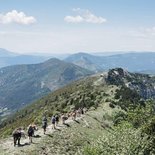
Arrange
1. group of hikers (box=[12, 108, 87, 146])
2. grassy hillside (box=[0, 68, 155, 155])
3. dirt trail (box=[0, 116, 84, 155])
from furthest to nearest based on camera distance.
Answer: group of hikers (box=[12, 108, 87, 146]), dirt trail (box=[0, 116, 84, 155]), grassy hillside (box=[0, 68, 155, 155])

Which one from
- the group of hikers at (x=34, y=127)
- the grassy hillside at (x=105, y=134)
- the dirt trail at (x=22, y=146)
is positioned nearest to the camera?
the grassy hillside at (x=105, y=134)

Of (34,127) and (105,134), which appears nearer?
(105,134)

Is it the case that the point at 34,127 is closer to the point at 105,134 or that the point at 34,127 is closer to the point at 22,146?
the point at 22,146

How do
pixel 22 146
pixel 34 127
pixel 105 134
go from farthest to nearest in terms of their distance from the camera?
pixel 34 127 < pixel 105 134 < pixel 22 146

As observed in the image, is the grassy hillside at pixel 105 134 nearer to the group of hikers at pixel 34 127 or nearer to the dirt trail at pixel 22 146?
the dirt trail at pixel 22 146

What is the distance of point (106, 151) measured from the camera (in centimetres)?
4272

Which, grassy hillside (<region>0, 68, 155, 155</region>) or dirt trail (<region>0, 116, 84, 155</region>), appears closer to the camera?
grassy hillside (<region>0, 68, 155, 155</region>)

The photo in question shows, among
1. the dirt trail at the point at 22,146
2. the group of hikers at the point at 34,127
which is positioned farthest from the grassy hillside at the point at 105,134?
the group of hikers at the point at 34,127

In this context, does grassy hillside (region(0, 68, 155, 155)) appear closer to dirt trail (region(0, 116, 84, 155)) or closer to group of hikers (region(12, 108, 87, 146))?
dirt trail (region(0, 116, 84, 155))

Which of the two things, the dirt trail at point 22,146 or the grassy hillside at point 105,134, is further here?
the dirt trail at point 22,146

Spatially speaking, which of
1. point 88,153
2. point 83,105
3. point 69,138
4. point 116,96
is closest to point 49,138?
point 69,138

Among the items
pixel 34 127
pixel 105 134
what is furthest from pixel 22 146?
pixel 105 134

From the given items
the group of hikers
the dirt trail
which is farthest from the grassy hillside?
A: the group of hikers

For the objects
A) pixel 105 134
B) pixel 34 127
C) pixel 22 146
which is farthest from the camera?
pixel 34 127
